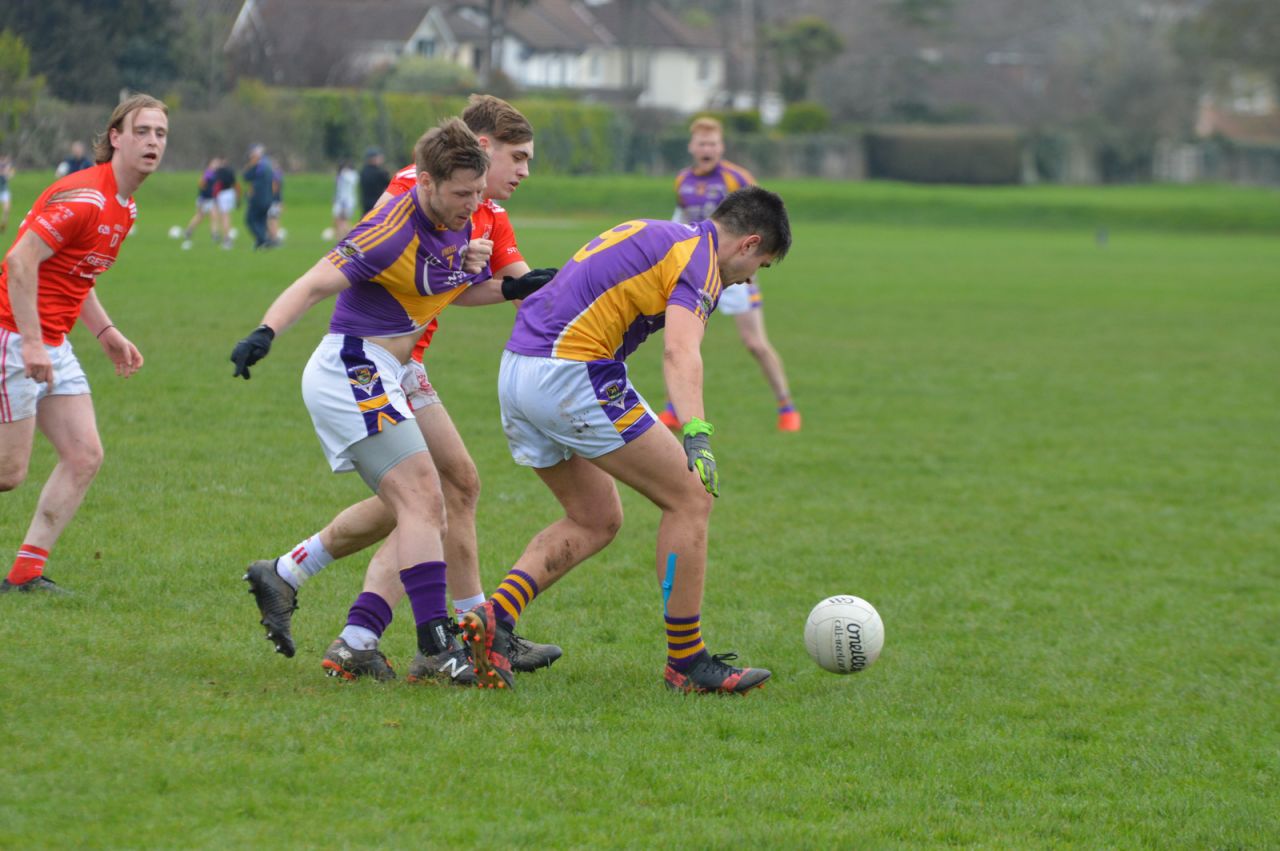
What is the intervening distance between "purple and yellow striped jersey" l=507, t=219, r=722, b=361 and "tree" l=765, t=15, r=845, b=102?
8253 centimetres

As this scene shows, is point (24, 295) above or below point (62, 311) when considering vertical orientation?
above

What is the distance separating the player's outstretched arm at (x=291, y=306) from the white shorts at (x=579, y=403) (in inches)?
29.0

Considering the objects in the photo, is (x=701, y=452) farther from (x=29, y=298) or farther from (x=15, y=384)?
(x=15, y=384)

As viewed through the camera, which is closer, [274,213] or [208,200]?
[208,200]

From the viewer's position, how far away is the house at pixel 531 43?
5925cm

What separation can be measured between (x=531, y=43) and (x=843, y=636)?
318 ft

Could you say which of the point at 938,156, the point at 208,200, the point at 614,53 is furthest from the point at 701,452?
the point at 614,53

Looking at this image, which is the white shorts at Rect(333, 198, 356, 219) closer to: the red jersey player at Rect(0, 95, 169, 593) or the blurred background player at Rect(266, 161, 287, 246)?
the blurred background player at Rect(266, 161, 287, 246)

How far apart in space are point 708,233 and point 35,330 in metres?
2.87

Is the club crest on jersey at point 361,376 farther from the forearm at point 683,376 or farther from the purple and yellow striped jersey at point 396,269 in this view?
the forearm at point 683,376

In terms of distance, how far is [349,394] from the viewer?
18.6ft

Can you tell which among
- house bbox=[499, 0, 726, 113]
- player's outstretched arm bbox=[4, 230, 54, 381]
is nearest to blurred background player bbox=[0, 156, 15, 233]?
player's outstretched arm bbox=[4, 230, 54, 381]

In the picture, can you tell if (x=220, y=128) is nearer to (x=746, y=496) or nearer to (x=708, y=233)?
(x=746, y=496)

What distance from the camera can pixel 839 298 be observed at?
86.4ft
